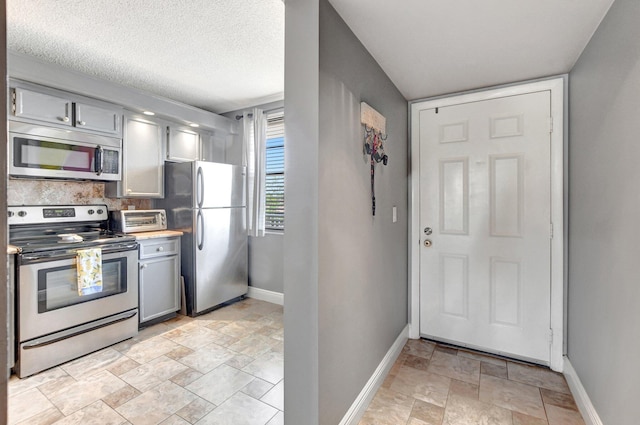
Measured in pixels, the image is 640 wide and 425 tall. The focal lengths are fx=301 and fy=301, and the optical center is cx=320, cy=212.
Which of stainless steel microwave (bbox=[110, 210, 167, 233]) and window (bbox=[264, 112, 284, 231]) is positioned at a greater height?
window (bbox=[264, 112, 284, 231])

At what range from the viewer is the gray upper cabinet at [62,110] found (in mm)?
2338

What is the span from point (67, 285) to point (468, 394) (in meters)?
3.14

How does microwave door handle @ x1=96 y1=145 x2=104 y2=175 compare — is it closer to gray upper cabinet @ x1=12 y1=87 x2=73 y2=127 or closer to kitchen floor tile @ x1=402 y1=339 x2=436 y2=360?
gray upper cabinet @ x1=12 y1=87 x2=73 y2=127

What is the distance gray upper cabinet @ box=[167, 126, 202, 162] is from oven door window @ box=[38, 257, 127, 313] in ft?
4.53

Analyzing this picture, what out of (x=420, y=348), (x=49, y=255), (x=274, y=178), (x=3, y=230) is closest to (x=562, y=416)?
(x=420, y=348)

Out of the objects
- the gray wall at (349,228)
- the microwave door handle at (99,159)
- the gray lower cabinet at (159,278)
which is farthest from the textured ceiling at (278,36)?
the gray lower cabinet at (159,278)

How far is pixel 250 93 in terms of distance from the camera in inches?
134

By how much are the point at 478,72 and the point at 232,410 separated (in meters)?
2.88

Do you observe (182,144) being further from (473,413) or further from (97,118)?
(473,413)

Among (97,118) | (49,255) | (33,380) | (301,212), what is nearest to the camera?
(301,212)

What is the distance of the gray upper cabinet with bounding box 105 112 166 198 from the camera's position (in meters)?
3.11

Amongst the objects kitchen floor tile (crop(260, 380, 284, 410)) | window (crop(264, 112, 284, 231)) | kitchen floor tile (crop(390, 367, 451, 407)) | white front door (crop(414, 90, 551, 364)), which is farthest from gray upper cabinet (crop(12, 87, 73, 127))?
kitchen floor tile (crop(390, 367, 451, 407))

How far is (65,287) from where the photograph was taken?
7.95 ft

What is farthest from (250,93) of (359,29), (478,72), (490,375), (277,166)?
(490,375)
